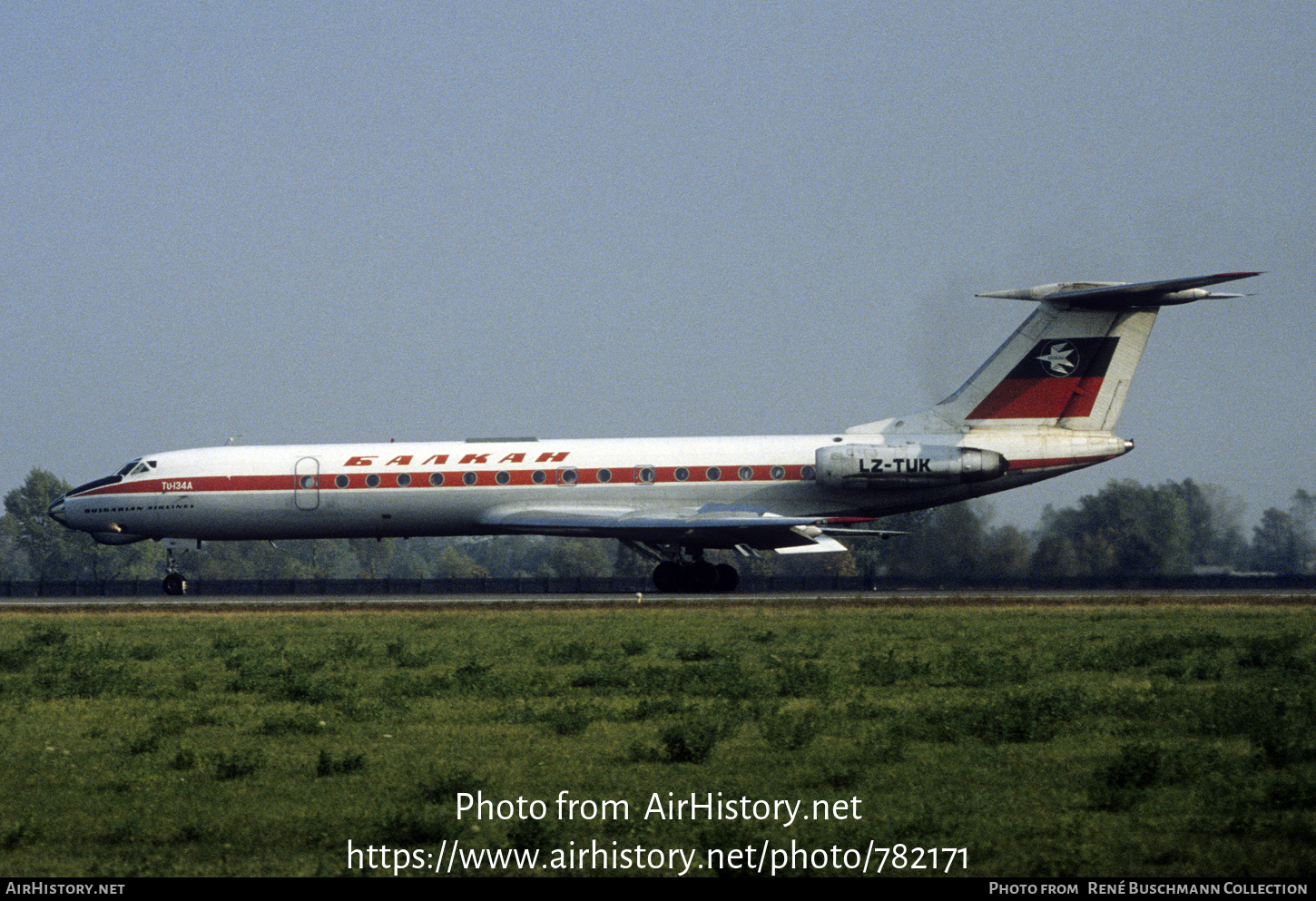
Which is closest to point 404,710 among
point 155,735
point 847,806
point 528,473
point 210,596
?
point 155,735

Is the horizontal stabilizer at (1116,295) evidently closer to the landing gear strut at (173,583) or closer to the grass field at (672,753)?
the grass field at (672,753)

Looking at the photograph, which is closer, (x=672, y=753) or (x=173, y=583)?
(x=672, y=753)

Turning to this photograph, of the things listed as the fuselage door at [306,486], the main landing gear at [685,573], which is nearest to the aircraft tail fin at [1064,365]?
the main landing gear at [685,573]

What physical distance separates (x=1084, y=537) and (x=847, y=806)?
49.2 m

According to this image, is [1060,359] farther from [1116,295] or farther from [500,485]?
[500,485]

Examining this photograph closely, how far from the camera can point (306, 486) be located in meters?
37.8

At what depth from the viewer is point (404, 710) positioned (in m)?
15.1

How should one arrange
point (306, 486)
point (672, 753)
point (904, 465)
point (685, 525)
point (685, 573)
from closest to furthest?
point (672, 753) < point (685, 525) < point (904, 465) < point (685, 573) < point (306, 486)

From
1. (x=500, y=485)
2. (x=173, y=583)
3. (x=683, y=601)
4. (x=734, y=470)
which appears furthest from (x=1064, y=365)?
(x=173, y=583)

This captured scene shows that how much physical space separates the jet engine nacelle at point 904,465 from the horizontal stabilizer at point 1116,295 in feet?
14.2

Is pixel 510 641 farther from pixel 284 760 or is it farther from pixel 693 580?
pixel 693 580

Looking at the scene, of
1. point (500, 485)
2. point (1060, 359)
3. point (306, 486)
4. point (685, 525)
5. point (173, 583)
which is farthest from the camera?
point (173, 583)

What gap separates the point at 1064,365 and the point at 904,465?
518cm
